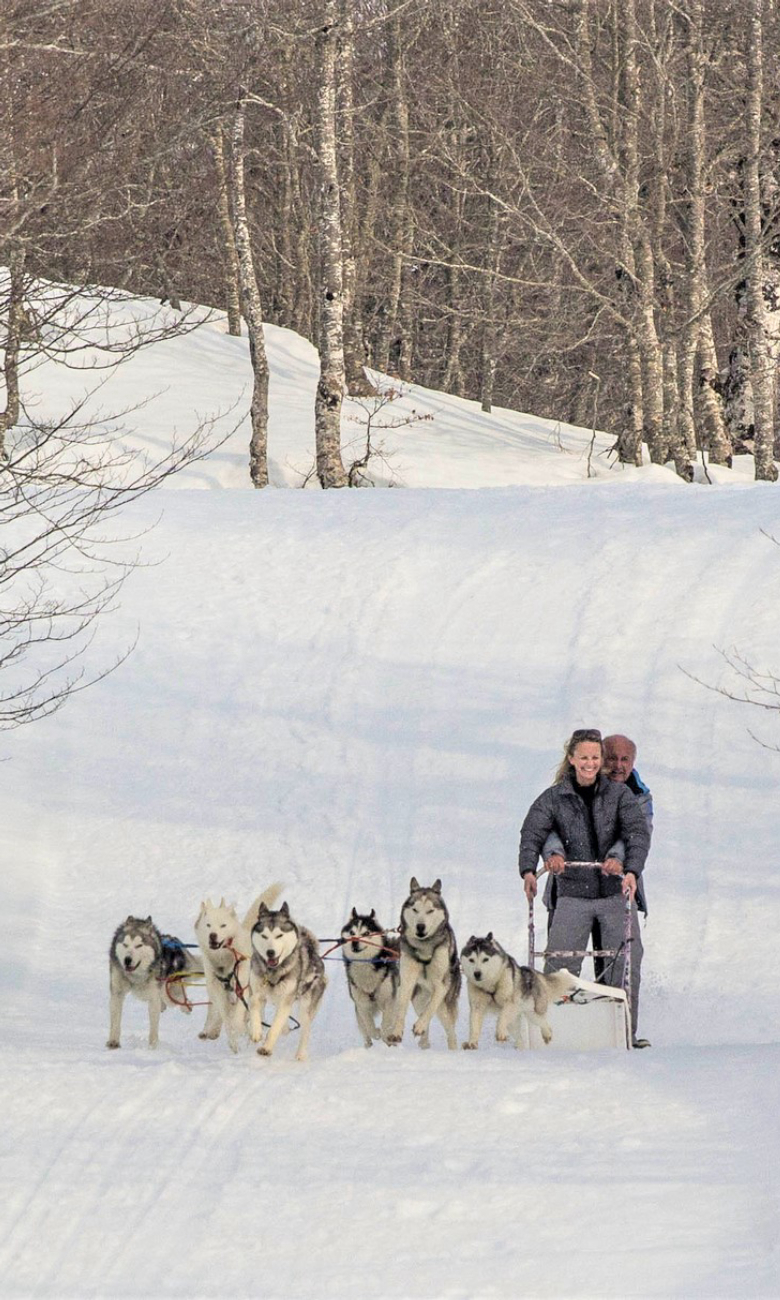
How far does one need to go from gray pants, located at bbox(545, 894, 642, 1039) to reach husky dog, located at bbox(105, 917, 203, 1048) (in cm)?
182

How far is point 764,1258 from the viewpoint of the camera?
13.8ft

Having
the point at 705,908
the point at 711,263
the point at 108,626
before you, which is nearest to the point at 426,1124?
the point at 705,908

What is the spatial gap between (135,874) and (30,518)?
6.37 meters

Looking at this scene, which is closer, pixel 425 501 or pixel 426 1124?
pixel 426 1124

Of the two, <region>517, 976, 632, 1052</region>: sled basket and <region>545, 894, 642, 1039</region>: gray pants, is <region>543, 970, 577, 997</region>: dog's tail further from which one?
<region>545, 894, 642, 1039</region>: gray pants

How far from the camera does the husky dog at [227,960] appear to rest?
721 cm

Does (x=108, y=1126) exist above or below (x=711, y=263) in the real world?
below

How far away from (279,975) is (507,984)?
39.8 inches

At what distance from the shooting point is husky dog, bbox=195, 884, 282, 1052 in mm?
7215

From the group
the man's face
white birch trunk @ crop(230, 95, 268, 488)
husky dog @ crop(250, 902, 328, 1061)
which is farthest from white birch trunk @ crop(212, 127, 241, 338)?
husky dog @ crop(250, 902, 328, 1061)

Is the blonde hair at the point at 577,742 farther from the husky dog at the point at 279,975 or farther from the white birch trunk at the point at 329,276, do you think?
the white birch trunk at the point at 329,276

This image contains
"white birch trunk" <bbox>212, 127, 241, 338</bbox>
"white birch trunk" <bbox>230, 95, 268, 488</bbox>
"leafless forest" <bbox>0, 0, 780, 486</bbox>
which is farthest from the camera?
"white birch trunk" <bbox>212, 127, 241, 338</bbox>

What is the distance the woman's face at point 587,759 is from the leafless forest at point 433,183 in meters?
2.99

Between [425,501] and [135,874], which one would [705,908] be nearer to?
[135,874]
